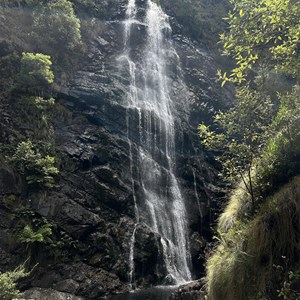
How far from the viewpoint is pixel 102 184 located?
16172 mm

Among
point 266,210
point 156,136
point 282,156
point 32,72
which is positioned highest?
point 32,72

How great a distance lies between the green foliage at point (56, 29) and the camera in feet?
69.1

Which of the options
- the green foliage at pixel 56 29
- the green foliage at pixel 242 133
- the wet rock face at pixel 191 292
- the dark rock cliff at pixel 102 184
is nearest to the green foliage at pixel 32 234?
the dark rock cliff at pixel 102 184

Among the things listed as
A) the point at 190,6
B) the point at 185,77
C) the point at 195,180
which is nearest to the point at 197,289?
the point at 195,180

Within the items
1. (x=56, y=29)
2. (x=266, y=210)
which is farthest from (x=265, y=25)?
(x=56, y=29)

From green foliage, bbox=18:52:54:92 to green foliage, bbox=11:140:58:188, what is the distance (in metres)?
4.69

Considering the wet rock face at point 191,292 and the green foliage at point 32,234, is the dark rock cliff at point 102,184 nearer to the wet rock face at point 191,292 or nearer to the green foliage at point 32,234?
the green foliage at point 32,234

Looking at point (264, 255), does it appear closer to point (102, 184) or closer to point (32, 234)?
point (32, 234)

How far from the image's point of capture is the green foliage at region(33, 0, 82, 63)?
69.1 feet

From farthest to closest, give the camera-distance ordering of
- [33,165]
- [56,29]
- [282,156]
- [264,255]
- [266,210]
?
[56,29] < [33,165] < [282,156] < [266,210] < [264,255]

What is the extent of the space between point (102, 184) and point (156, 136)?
18.7 feet

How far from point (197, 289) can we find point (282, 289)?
10.6ft

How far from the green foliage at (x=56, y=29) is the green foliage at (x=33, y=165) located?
10.0 meters

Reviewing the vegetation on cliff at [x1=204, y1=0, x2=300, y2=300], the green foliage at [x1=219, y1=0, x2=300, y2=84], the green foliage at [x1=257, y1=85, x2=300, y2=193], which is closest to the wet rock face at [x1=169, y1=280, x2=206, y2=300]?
the vegetation on cliff at [x1=204, y1=0, x2=300, y2=300]
